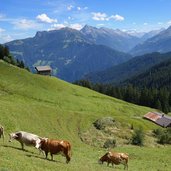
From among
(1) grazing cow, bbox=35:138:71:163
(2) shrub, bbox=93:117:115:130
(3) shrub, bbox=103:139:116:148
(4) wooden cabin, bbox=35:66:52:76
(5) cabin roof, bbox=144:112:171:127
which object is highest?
(4) wooden cabin, bbox=35:66:52:76

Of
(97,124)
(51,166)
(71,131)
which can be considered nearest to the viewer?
(51,166)

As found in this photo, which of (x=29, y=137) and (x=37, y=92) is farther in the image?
(x=37, y=92)

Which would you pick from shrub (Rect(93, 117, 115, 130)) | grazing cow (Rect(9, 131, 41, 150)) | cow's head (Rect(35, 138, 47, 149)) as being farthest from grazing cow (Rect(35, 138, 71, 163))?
shrub (Rect(93, 117, 115, 130))

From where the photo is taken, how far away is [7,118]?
2388 inches

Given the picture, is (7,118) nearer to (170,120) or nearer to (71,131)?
(71,131)

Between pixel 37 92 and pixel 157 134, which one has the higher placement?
pixel 37 92

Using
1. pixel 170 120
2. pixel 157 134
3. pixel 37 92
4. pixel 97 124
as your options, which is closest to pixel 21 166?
pixel 97 124

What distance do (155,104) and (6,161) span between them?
171751mm

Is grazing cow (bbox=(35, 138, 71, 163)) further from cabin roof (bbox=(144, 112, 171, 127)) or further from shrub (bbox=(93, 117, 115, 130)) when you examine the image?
cabin roof (bbox=(144, 112, 171, 127))

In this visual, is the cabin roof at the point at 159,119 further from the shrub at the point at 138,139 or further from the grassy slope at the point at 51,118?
the shrub at the point at 138,139

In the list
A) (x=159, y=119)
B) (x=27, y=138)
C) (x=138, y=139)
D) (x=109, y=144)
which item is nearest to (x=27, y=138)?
(x=27, y=138)

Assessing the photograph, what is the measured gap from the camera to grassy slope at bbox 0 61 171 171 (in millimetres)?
29216

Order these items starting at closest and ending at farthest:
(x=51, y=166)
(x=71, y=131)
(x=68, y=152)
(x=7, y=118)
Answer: (x=51, y=166) → (x=68, y=152) → (x=7, y=118) → (x=71, y=131)

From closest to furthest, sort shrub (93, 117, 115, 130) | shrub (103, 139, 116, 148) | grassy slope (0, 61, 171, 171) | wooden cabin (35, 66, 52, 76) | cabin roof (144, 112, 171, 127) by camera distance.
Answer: grassy slope (0, 61, 171, 171) < shrub (103, 139, 116, 148) < shrub (93, 117, 115, 130) < cabin roof (144, 112, 171, 127) < wooden cabin (35, 66, 52, 76)
